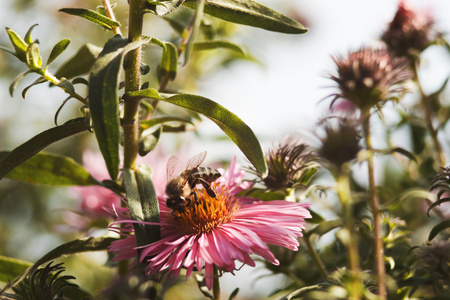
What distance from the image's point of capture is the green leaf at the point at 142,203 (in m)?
0.66

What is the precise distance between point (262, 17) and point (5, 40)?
4.04 feet

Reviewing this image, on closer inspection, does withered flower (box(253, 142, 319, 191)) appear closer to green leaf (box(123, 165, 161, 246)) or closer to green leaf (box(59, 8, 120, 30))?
green leaf (box(123, 165, 161, 246))

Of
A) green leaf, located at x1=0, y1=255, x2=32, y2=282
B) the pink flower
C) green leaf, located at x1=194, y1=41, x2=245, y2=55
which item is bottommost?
green leaf, located at x1=0, y1=255, x2=32, y2=282

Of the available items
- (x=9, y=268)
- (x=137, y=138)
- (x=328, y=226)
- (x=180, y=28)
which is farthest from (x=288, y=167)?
(x=9, y=268)

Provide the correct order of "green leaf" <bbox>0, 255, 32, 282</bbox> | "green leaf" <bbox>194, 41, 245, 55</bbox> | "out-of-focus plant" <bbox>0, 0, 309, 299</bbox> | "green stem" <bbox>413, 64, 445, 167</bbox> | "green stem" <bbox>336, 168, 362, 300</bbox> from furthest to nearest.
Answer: "green stem" <bbox>413, 64, 445, 167</bbox>
"green leaf" <bbox>194, 41, 245, 55</bbox>
"green leaf" <bbox>0, 255, 32, 282</bbox>
"out-of-focus plant" <bbox>0, 0, 309, 299</bbox>
"green stem" <bbox>336, 168, 362, 300</bbox>

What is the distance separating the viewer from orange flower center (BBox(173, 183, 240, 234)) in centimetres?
76

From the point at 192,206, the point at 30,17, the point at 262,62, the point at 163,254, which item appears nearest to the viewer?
the point at 163,254

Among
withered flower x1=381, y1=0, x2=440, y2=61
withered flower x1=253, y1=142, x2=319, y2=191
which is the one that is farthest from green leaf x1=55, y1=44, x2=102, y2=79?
withered flower x1=381, y1=0, x2=440, y2=61

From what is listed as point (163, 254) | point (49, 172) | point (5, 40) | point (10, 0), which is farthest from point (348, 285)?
point (10, 0)

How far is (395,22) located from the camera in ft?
3.84

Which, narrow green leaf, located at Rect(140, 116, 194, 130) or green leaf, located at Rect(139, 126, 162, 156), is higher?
narrow green leaf, located at Rect(140, 116, 194, 130)

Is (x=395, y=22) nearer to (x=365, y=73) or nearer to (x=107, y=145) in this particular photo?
(x=365, y=73)

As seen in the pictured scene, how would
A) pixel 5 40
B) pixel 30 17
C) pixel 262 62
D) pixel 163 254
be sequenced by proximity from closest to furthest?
pixel 163 254 → pixel 262 62 → pixel 5 40 → pixel 30 17

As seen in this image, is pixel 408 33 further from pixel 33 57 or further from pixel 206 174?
pixel 33 57
